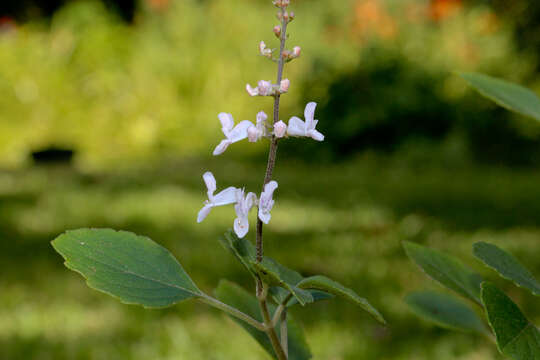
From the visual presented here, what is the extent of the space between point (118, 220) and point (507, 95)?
9.79 ft

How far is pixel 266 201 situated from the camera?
518 millimetres

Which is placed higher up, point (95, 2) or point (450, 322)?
point (450, 322)

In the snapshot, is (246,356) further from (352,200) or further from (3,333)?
(352,200)

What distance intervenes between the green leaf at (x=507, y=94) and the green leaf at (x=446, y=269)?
0.53 feet

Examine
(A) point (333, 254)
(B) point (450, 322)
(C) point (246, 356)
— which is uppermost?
(B) point (450, 322)

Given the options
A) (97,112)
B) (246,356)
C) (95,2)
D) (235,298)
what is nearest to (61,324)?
(246,356)

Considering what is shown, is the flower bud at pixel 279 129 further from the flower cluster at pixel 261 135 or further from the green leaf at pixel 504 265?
the green leaf at pixel 504 265

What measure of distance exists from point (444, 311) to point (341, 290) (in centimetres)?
32

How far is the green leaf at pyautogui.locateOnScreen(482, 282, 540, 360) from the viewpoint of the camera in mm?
490

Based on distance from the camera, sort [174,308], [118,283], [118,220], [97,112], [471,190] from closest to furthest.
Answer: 1. [118,283]
2. [174,308]
3. [118,220]
4. [471,190]
5. [97,112]

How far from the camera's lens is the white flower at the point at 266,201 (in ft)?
1.68

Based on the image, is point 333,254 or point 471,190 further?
point 471,190

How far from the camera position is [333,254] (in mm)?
2809

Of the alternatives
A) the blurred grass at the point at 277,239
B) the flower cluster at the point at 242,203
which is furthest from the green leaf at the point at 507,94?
the blurred grass at the point at 277,239
